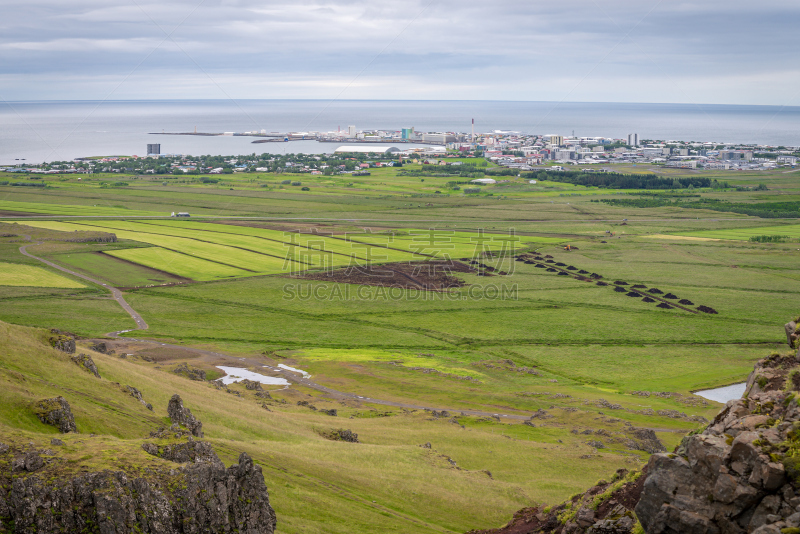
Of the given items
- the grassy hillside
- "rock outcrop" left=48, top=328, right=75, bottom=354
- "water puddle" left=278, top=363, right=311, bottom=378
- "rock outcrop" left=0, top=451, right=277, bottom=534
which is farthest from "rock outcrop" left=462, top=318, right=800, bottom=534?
"water puddle" left=278, top=363, right=311, bottom=378

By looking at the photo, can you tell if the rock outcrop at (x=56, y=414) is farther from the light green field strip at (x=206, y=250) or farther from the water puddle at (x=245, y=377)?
Answer: the light green field strip at (x=206, y=250)

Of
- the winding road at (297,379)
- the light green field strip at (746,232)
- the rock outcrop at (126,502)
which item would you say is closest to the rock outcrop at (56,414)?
the rock outcrop at (126,502)

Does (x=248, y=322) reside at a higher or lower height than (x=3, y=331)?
lower

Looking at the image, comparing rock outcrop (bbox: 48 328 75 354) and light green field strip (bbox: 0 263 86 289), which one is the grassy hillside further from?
light green field strip (bbox: 0 263 86 289)

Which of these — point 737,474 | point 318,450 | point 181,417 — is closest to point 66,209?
point 181,417

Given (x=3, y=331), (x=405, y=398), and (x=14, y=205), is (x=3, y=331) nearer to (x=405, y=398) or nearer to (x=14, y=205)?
(x=405, y=398)

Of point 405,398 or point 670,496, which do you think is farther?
point 405,398

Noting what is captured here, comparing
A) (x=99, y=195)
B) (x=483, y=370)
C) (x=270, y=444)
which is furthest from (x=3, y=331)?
(x=99, y=195)
